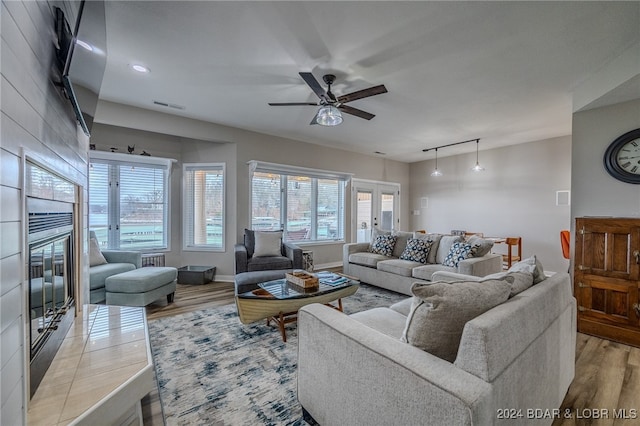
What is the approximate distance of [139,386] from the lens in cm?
136

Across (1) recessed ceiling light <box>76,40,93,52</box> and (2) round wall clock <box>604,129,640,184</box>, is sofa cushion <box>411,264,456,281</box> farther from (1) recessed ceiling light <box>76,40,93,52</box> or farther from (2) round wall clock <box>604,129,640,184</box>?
(1) recessed ceiling light <box>76,40,93,52</box>

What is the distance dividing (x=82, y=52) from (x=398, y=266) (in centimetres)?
374

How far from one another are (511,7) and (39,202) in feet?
9.92

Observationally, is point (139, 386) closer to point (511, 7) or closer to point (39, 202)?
point (39, 202)

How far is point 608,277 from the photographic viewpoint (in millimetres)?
2590

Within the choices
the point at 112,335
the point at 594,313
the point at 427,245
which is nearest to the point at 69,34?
the point at 112,335

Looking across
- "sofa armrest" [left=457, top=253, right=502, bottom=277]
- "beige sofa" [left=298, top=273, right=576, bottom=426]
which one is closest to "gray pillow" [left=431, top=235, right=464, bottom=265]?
"sofa armrest" [left=457, top=253, right=502, bottom=277]

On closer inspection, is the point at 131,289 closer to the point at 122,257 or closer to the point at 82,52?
the point at 122,257

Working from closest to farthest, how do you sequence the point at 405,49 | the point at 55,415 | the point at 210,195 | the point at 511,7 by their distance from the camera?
the point at 55,415, the point at 511,7, the point at 405,49, the point at 210,195

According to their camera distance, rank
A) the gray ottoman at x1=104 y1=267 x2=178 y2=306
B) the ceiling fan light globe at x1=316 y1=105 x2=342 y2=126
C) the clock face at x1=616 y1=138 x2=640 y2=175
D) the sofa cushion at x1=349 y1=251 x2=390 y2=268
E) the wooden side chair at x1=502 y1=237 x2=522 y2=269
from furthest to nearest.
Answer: the wooden side chair at x1=502 y1=237 x2=522 y2=269 → the sofa cushion at x1=349 y1=251 x2=390 y2=268 → the gray ottoman at x1=104 y1=267 x2=178 y2=306 → the ceiling fan light globe at x1=316 y1=105 x2=342 y2=126 → the clock face at x1=616 y1=138 x2=640 y2=175

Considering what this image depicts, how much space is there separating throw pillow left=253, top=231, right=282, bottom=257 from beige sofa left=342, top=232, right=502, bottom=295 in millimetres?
1241

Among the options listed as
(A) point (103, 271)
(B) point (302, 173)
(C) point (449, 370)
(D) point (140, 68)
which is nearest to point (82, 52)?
(D) point (140, 68)

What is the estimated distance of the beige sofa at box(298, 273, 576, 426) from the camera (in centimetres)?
91

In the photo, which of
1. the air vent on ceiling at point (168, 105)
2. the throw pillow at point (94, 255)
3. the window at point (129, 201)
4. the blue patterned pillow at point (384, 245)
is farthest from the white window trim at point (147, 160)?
the blue patterned pillow at point (384, 245)
